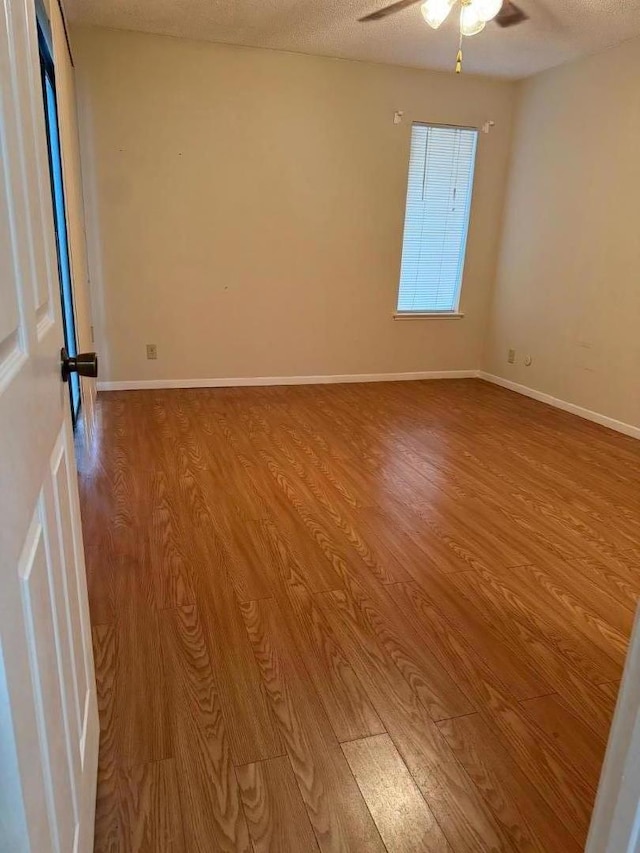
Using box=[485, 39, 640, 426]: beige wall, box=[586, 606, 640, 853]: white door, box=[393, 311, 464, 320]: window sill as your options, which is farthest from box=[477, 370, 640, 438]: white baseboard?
box=[586, 606, 640, 853]: white door

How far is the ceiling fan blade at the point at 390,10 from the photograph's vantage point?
3.29 meters

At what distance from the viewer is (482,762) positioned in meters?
1.36

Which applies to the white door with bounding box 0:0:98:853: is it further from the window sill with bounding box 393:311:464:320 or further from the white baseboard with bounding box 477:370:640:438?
the window sill with bounding box 393:311:464:320

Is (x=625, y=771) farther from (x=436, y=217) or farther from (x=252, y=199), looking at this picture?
(x=436, y=217)

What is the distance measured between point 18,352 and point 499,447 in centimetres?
339

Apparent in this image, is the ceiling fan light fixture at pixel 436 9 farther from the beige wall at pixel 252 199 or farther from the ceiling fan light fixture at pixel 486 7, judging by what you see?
the beige wall at pixel 252 199

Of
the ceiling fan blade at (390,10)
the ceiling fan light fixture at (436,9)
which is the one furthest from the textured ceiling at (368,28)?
the ceiling fan light fixture at (436,9)

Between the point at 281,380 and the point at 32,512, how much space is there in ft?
14.5

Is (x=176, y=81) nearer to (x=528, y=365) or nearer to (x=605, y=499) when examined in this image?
(x=528, y=365)

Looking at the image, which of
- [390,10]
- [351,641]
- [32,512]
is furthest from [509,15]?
[32,512]

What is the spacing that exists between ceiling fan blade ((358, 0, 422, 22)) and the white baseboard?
303 centimetres

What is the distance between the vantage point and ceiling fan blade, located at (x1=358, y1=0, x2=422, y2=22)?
329 cm

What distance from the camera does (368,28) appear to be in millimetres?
3783

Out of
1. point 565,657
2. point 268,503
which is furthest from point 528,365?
point 565,657
